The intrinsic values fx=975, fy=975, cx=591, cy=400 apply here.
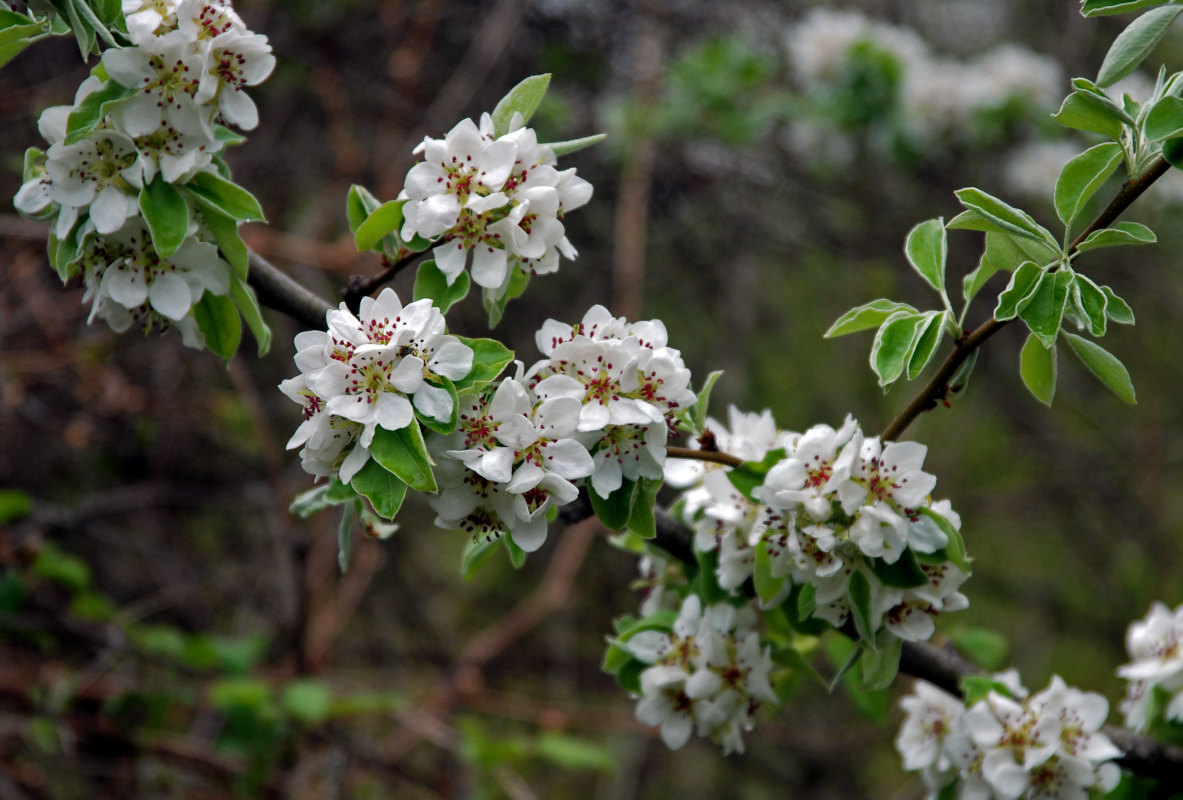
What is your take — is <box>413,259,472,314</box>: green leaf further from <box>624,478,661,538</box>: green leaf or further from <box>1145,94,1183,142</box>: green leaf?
<box>1145,94,1183,142</box>: green leaf

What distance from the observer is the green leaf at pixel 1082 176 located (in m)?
1.37

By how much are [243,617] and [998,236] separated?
3.55 meters

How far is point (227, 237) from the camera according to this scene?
1460mm

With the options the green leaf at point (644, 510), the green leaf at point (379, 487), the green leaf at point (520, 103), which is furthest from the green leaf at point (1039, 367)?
the green leaf at point (379, 487)

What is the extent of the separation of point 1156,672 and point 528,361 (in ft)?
10.4

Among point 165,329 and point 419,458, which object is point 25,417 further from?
point 419,458

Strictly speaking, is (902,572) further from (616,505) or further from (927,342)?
(616,505)

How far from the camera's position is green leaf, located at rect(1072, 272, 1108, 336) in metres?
1.28

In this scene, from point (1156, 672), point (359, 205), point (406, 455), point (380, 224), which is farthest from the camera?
point (1156, 672)

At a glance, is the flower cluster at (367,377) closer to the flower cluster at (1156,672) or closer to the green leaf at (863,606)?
the green leaf at (863,606)

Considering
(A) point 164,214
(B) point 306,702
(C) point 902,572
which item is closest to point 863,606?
(C) point 902,572

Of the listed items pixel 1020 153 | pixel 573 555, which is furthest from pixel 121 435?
pixel 1020 153

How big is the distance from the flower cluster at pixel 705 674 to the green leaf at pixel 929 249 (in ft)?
2.15

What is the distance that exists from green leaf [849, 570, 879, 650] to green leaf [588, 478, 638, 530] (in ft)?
1.24
